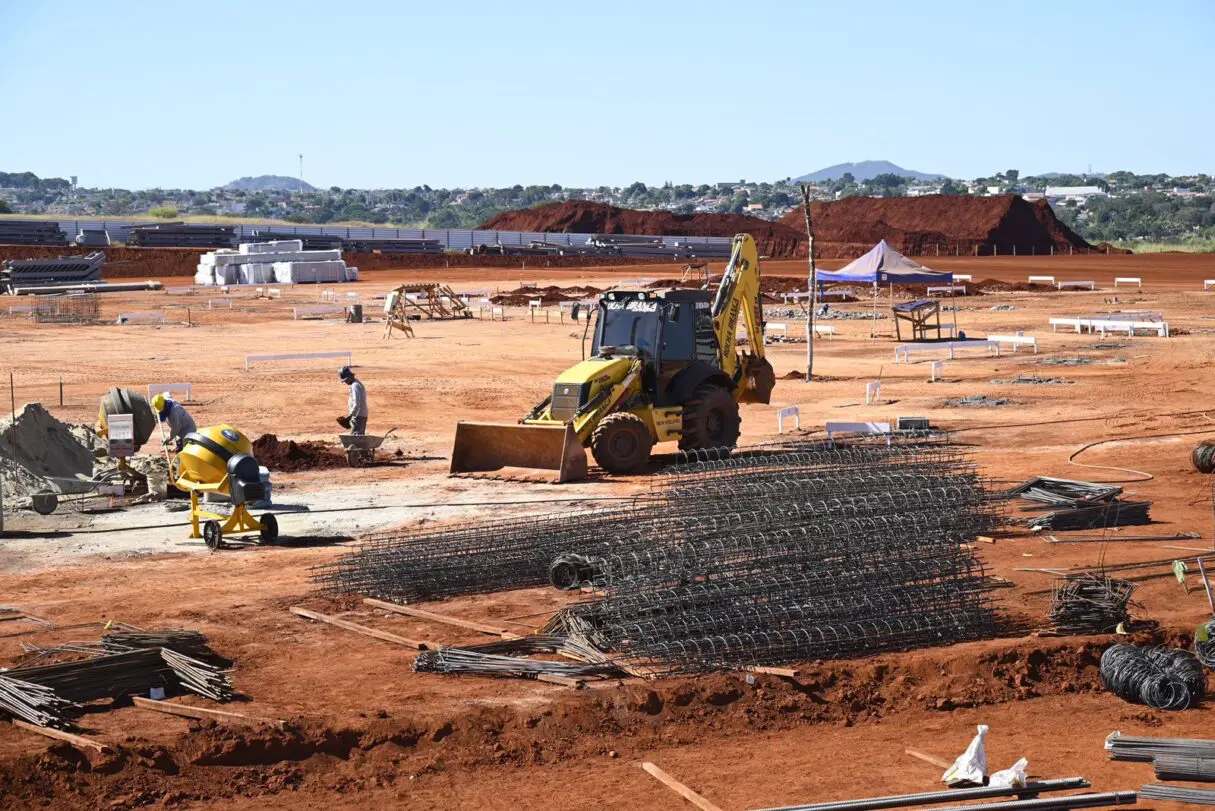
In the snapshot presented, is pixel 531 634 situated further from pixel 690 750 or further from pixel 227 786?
pixel 227 786

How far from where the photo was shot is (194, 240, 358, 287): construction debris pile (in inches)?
2950

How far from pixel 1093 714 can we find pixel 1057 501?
20.4 feet

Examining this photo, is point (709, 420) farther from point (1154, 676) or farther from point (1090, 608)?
point (1154, 676)

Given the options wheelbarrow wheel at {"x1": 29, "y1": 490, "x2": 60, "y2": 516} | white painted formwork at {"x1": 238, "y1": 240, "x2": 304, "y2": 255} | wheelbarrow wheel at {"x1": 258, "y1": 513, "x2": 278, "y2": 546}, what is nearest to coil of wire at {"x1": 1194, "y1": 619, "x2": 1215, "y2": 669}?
wheelbarrow wheel at {"x1": 258, "y1": 513, "x2": 278, "y2": 546}

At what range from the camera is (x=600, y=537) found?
15.2m

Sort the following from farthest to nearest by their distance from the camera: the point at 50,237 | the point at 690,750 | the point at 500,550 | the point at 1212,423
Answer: the point at 50,237 → the point at 1212,423 → the point at 500,550 → the point at 690,750

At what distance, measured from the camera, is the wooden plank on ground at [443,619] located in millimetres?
12867

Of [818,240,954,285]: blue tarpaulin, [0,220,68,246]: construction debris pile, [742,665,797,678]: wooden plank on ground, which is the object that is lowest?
[742,665,797,678]: wooden plank on ground

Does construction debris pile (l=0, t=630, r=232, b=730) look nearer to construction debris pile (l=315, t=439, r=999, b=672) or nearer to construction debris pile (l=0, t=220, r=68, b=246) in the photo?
construction debris pile (l=315, t=439, r=999, b=672)

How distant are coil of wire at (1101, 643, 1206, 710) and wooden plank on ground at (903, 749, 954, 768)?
82.1 inches

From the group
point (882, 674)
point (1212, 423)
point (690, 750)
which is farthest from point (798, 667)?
point (1212, 423)

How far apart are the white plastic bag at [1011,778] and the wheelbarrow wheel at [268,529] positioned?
30.8 ft

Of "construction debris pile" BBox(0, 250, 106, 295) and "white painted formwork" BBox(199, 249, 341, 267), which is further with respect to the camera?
"white painted formwork" BBox(199, 249, 341, 267)

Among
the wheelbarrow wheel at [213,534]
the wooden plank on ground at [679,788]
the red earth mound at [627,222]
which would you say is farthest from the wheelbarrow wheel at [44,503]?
the red earth mound at [627,222]
